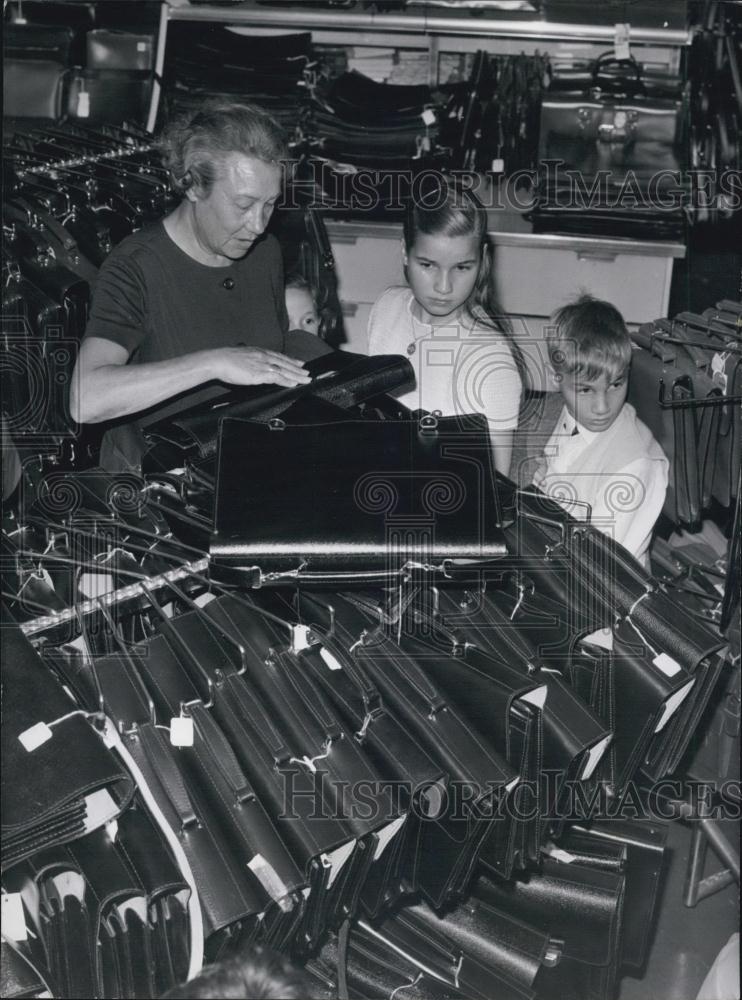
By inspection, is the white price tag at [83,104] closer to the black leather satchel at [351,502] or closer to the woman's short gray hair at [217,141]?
the woman's short gray hair at [217,141]

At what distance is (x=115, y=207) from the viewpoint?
267cm

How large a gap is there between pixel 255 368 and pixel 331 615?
Answer: 18.1 inches

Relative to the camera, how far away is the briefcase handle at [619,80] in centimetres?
361

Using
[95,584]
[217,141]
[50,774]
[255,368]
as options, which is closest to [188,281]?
[217,141]

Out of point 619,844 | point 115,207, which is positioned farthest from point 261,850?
point 115,207

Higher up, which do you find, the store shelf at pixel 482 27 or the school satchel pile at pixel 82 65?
the store shelf at pixel 482 27

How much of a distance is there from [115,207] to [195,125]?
0.87m

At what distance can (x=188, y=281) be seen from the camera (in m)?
1.94

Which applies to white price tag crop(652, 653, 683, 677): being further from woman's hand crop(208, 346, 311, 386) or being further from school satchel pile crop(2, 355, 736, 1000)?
woman's hand crop(208, 346, 311, 386)

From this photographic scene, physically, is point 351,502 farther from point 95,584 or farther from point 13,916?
point 13,916

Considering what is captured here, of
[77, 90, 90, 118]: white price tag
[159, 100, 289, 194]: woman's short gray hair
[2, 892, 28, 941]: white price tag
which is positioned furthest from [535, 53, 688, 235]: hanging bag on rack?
[2, 892, 28, 941]: white price tag

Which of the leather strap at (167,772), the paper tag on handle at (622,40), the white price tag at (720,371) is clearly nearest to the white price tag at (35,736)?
the leather strap at (167,772)

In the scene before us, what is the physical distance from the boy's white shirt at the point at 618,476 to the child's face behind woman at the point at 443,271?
0.45 metres

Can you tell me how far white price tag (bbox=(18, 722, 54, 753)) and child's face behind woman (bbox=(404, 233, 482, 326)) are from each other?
4.34 ft
